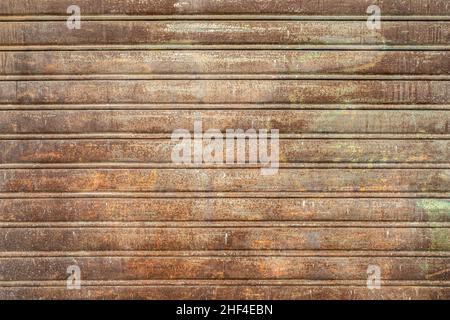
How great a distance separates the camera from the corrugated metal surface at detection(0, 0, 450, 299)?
10.5 feet

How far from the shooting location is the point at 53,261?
3.28 m

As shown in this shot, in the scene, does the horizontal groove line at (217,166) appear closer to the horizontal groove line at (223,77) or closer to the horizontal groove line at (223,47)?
the horizontal groove line at (223,77)

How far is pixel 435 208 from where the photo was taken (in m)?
3.24

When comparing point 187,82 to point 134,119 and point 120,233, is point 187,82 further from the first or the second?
point 120,233

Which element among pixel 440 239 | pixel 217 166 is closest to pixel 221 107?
pixel 217 166

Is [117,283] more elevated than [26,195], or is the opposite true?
[26,195]

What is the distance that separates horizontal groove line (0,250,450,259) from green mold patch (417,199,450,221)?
36 centimetres

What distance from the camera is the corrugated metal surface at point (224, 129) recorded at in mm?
3188

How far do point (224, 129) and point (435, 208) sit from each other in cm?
223

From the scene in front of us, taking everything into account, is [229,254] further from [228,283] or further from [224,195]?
[224,195]

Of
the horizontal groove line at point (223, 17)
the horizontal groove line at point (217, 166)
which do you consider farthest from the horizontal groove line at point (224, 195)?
the horizontal groove line at point (223, 17)

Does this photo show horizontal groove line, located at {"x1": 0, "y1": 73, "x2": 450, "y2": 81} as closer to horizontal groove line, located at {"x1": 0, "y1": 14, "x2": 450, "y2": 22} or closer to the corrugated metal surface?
the corrugated metal surface

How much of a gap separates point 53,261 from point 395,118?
145 inches

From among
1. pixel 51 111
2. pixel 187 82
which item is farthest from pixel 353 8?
pixel 51 111
